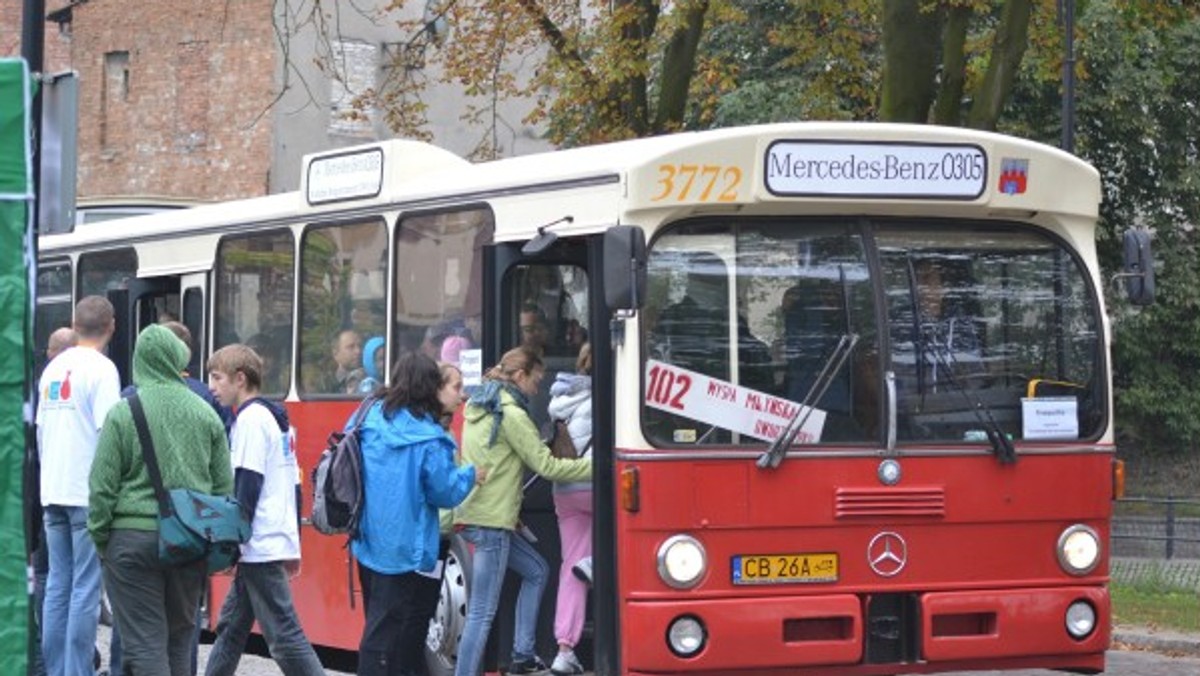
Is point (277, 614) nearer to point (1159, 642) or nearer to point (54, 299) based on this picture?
point (54, 299)

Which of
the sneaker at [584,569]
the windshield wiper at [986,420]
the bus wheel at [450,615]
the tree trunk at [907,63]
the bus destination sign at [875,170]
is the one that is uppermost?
the tree trunk at [907,63]

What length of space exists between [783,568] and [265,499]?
242cm

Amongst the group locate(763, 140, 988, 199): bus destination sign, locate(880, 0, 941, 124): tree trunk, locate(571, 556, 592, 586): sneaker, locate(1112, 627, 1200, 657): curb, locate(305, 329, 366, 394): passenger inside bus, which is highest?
locate(880, 0, 941, 124): tree trunk

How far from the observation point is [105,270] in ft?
57.7

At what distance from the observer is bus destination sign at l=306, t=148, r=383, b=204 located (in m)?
13.7

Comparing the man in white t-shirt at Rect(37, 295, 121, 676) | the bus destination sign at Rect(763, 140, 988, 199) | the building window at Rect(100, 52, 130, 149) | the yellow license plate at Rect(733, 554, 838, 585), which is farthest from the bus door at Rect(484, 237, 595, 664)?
the building window at Rect(100, 52, 130, 149)

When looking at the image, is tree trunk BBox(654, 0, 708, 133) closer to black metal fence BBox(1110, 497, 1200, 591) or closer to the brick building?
black metal fence BBox(1110, 497, 1200, 591)

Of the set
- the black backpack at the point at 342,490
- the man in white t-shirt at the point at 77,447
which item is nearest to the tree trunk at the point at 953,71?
the man in white t-shirt at the point at 77,447

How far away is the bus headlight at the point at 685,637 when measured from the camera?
35.0ft

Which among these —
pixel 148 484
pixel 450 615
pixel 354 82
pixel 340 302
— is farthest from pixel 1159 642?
pixel 354 82

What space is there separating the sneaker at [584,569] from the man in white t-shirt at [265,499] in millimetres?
1418

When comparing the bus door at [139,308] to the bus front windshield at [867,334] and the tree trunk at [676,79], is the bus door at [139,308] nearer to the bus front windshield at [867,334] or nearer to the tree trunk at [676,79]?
the bus front windshield at [867,334]

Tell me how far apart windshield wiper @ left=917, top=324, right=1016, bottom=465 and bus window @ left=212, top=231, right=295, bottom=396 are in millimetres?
4905

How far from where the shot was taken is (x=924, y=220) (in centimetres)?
1144
